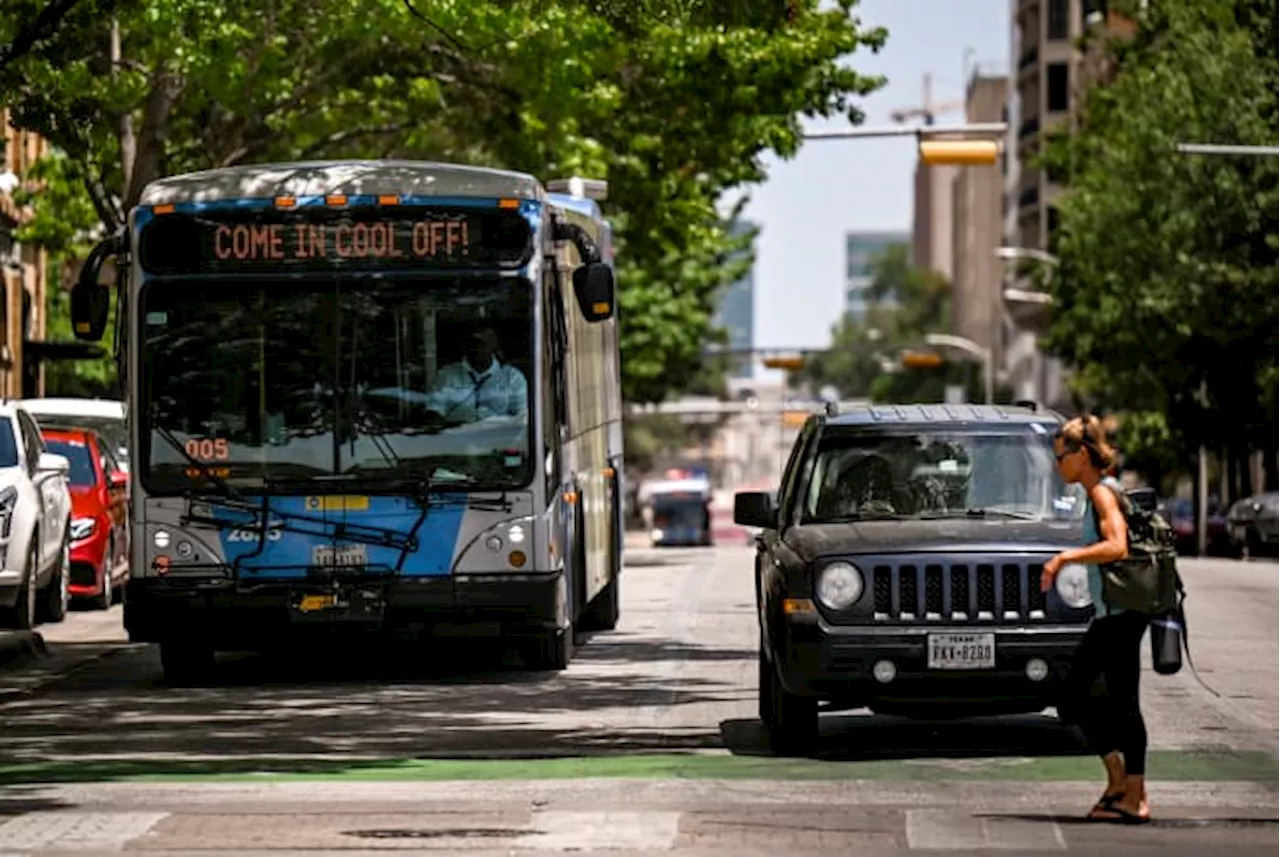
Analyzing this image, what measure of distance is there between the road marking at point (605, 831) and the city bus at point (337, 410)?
7993mm

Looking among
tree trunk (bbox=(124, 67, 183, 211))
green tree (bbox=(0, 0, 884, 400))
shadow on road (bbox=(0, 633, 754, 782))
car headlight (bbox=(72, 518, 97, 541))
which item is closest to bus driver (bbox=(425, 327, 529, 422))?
shadow on road (bbox=(0, 633, 754, 782))

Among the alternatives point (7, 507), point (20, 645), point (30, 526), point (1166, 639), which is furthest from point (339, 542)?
point (1166, 639)

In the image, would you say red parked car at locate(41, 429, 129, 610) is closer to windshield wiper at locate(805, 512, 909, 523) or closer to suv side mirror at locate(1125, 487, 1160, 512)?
windshield wiper at locate(805, 512, 909, 523)

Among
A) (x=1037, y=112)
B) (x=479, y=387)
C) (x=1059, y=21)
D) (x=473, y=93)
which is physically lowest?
(x=479, y=387)

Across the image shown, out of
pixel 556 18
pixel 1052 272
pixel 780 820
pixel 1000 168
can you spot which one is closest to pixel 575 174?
pixel 556 18

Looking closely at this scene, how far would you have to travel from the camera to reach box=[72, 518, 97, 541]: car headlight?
3350 cm

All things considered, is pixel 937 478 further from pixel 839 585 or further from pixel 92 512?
pixel 92 512

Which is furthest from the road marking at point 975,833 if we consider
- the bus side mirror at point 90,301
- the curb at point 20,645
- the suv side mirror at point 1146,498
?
the curb at point 20,645

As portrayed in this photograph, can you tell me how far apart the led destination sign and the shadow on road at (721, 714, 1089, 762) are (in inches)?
169

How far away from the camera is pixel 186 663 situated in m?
23.3

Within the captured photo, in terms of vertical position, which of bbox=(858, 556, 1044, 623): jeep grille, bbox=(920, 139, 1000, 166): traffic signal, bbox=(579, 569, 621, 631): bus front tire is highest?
bbox=(920, 139, 1000, 166): traffic signal

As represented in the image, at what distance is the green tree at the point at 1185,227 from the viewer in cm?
5968

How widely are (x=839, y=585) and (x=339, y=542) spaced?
6.39 metres

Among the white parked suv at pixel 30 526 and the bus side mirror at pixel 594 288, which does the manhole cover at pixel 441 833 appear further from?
the white parked suv at pixel 30 526
